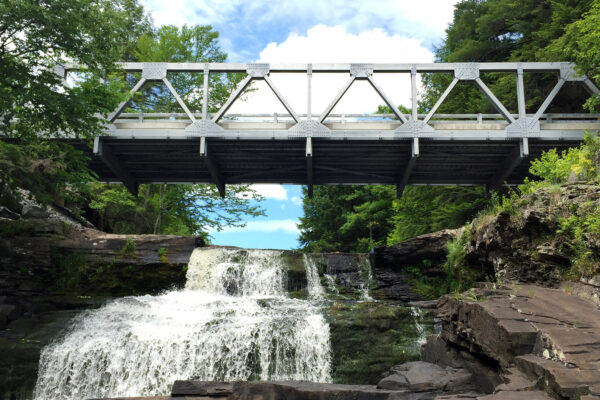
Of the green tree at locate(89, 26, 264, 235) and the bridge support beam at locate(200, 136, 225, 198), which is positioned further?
the green tree at locate(89, 26, 264, 235)

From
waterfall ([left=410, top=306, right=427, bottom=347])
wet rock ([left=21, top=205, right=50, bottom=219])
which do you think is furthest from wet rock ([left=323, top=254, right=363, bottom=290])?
wet rock ([left=21, top=205, right=50, bottom=219])

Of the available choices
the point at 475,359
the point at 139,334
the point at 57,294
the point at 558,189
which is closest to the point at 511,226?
the point at 558,189

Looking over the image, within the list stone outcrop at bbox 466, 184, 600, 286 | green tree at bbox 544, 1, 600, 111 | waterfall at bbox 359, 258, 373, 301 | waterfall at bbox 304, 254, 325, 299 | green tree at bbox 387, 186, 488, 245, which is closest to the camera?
stone outcrop at bbox 466, 184, 600, 286

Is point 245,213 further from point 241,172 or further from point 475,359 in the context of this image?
point 475,359

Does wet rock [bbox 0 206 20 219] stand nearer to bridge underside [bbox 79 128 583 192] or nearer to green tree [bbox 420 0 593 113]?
bridge underside [bbox 79 128 583 192]

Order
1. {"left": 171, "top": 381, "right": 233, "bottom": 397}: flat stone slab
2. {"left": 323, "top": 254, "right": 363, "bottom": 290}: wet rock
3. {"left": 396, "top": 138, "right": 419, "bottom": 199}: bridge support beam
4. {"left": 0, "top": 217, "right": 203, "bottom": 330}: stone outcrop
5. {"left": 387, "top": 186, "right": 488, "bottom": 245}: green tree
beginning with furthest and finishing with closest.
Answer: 1. {"left": 387, "top": 186, "right": 488, "bottom": 245}: green tree
2. {"left": 396, "top": 138, "right": 419, "bottom": 199}: bridge support beam
3. {"left": 323, "top": 254, "right": 363, "bottom": 290}: wet rock
4. {"left": 0, "top": 217, "right": 203, "bottom": 330}: stone outcrop
5. {"left": 171, "top": 381, "right": 233, "bottom": 397}: flat stone slab

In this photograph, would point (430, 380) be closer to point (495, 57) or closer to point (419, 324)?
point (419, 324)

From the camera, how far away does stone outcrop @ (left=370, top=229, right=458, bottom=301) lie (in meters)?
16.5

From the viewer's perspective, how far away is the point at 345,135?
1761 centimetres

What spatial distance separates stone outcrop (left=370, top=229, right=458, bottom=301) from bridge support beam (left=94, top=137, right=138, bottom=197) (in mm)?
11408

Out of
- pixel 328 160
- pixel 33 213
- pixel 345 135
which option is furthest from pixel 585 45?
pixel 33 213

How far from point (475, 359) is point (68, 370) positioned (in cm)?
857

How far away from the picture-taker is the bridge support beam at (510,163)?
696 inches

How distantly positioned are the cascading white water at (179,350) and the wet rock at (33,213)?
7608mm
